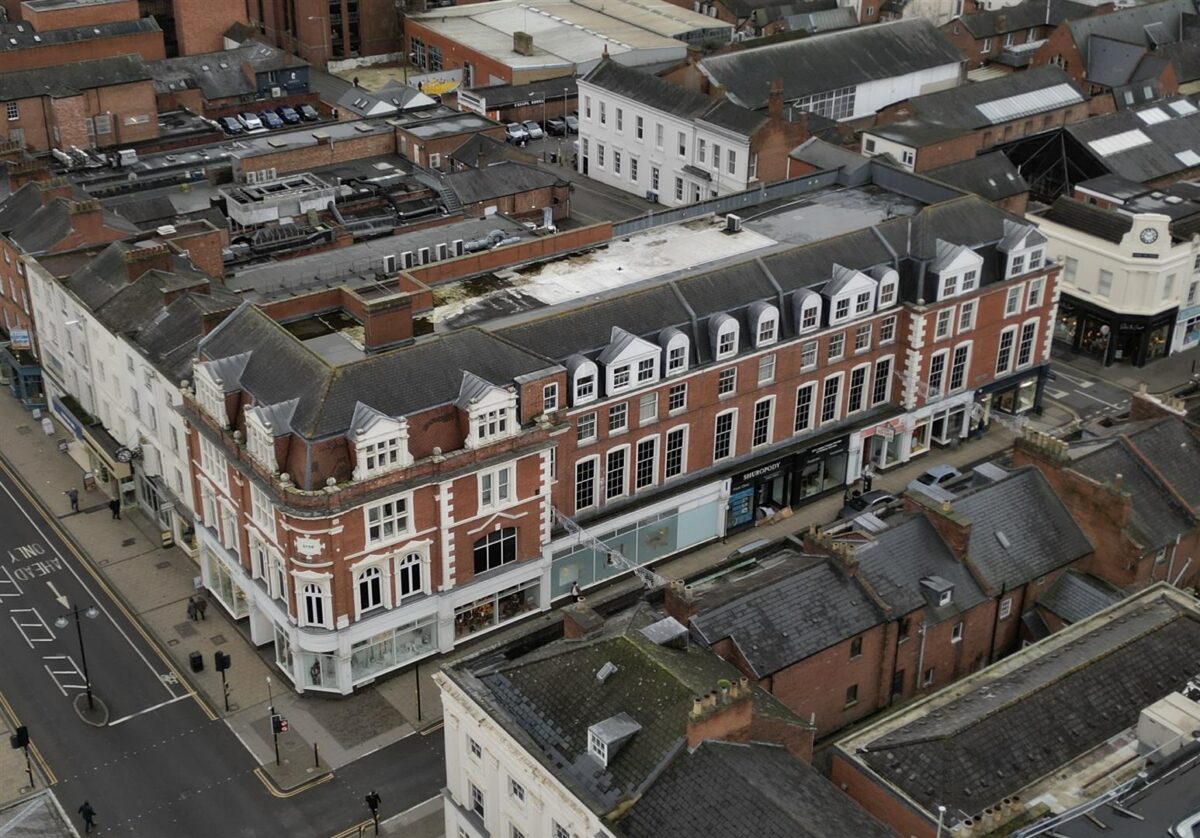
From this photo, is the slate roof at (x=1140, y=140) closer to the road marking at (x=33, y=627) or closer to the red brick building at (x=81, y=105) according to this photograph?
the red brick building at (x=81, y=105)

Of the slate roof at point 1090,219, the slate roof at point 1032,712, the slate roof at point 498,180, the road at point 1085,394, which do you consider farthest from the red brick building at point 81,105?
the slate roof at point 1032,712

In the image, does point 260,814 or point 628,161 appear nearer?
point 260,814

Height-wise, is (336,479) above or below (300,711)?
above

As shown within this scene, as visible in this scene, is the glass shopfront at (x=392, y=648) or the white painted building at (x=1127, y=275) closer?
the glass shopfront at (x=392, y=648)

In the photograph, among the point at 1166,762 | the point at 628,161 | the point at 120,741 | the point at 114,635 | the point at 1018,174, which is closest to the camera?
the point at 1166,762

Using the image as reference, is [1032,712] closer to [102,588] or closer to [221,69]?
[102,588]

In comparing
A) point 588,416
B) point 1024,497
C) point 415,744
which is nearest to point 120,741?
point 415,744

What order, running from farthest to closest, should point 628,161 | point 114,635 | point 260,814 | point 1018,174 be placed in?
point 628,161 < point 1018,174 < point 114,635 < point 260,814

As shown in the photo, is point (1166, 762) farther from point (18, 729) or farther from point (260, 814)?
point (18, 729)
